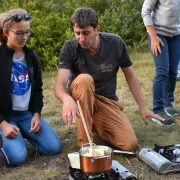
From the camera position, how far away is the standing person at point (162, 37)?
4.64 meters

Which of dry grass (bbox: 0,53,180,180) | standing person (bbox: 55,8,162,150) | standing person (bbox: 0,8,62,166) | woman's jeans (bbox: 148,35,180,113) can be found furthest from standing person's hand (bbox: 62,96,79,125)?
woman's jeans (bbox: 148,35,180,113)

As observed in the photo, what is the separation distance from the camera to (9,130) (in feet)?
12.3

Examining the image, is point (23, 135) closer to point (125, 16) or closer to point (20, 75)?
point (20, 75)

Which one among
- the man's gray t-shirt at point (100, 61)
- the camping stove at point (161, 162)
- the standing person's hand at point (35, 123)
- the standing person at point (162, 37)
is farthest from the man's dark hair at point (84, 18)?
the camping stove at point (161, 162)

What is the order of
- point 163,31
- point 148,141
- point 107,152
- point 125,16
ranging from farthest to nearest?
point 125,16 → point 163,31 → point 148,141 → point 107,152

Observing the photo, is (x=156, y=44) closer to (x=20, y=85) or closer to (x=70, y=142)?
(x=70, y=142)

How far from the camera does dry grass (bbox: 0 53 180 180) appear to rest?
3553mm

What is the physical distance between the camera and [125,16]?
8.77 m

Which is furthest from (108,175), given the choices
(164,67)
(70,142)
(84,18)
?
(164,67)

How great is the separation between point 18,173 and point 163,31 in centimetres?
212

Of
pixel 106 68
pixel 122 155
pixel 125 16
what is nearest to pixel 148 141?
pixel 122 155

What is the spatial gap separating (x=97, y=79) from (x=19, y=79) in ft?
2.29

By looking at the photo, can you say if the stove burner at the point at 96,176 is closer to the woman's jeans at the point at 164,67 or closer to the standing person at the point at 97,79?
the standing person at the point at 97,79

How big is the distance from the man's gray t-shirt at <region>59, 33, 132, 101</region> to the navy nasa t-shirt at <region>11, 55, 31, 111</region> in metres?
0.33
